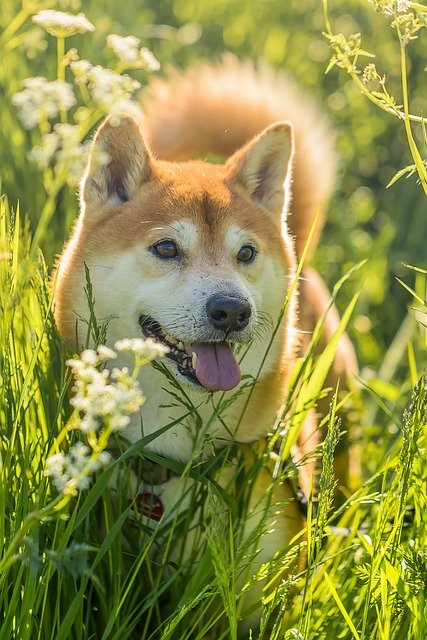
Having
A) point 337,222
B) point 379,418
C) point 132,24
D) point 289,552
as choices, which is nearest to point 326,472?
point 289,552

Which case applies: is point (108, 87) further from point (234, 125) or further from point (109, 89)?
point (234, 125)

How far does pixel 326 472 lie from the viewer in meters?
1.96

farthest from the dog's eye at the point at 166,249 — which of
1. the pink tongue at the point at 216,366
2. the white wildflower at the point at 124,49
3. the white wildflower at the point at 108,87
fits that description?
the white wildflower at the point at 108,87

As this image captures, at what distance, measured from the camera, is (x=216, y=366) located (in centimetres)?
275

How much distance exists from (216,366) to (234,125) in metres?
1.50

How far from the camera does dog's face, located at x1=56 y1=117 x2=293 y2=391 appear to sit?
275 centimetres

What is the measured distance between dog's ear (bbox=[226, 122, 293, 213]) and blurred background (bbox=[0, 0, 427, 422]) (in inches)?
36.5

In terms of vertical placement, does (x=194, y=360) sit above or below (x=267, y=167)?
below

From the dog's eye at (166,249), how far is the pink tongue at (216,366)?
322 millimetres

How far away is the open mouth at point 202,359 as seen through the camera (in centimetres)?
271

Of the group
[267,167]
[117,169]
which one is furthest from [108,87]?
[267,167]

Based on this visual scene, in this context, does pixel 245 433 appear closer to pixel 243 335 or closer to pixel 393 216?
pixel 243 335

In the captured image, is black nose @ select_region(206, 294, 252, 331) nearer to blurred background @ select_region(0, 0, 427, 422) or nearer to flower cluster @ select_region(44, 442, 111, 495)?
flower cluster @ select_region(44, 442, 111, 495)

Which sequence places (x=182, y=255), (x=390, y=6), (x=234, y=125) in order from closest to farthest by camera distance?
1. (x=390, y=6)
2. (x=182, y=255)
3. (x=234, y=125)
